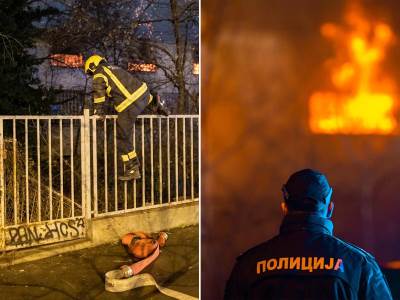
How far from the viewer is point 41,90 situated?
375 inches

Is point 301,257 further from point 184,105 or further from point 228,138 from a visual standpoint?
point 184,105

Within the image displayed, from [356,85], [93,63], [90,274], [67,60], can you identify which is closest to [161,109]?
[93,63]

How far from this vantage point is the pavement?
215 inches

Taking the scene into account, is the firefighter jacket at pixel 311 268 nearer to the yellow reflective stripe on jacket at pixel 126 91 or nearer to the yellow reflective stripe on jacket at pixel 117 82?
the yellow reflective stripe on jacket at pixel 126 91

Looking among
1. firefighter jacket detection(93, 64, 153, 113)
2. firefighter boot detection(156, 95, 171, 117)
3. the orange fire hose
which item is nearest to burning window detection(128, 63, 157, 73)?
firefighter jacket detection(93, 64, 153, 113)

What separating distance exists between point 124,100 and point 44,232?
1.96m

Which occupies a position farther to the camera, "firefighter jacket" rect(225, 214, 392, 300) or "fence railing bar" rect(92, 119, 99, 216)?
"fence railing bar" rect(92, 119, 99, 216)

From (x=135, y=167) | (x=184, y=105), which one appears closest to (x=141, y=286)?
(x=135, y=167)

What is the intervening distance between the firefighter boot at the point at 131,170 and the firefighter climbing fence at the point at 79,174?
82 millimetres

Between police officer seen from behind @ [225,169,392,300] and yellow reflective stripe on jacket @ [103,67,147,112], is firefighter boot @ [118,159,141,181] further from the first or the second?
police officer seen from behind @ [225,169,392,300]

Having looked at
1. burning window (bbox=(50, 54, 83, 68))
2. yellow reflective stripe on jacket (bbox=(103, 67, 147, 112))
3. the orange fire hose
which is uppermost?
burning window (bbox=(50, 54, 83, 68))

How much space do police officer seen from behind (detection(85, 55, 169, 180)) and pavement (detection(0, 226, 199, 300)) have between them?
3.27 feet

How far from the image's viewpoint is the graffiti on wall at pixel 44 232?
6480 millimetres

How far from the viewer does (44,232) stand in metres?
6.72
